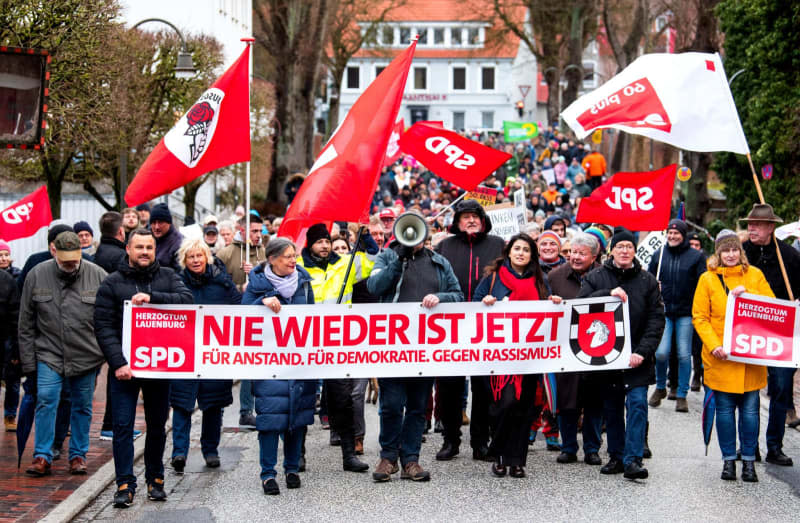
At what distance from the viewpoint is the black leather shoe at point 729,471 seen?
28.7 feet

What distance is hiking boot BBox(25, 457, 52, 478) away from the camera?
878cm

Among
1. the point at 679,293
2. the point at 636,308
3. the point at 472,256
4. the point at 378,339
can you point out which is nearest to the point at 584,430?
the point at 636,308

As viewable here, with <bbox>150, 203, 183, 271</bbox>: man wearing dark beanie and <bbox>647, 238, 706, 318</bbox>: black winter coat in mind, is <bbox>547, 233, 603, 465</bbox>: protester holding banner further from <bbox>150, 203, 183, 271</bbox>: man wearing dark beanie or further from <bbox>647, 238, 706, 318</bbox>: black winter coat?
<bbox>150, 203, 183, 271</bbox>: man wearing dark beanie

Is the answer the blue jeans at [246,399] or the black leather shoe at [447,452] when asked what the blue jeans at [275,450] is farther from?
the blue jeans at [246,399]

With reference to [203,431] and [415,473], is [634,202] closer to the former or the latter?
[415,473]

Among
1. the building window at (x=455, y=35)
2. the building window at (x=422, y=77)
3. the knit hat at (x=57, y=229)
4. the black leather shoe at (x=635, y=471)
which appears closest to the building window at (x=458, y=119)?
the building window at (x=422, y=77)

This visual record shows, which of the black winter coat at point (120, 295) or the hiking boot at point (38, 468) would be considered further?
the hiking boot at point (38, 468)

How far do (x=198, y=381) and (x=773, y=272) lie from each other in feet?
16.2

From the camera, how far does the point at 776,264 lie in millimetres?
10164

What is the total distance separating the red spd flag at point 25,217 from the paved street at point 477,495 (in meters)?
3.91

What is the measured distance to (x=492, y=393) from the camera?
8.98 meters

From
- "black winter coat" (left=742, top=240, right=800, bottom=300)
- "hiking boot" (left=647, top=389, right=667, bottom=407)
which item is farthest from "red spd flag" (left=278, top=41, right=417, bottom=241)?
"hiking boot" (left=647, top=389, right=667, bottom=407)

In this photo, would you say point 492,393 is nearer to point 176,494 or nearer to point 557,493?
point 557,493

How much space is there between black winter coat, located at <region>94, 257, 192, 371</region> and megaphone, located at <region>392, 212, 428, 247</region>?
162 cm
